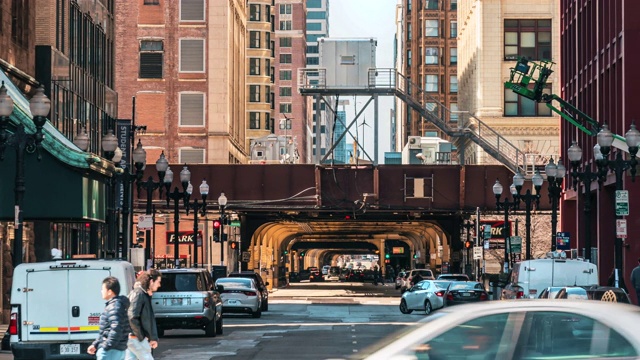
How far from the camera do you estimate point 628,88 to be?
48656mm

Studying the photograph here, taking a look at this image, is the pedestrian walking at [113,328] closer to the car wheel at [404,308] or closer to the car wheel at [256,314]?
the car wheel at [256,314]

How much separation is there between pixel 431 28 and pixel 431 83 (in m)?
7.30

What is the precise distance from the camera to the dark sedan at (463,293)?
45125 mm

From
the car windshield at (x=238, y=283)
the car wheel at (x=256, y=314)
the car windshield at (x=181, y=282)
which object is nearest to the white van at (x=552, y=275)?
the car windshield at (x=181, y=282)

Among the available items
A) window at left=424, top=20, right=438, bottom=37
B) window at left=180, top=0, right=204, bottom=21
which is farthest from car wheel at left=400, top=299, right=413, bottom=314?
window at left=424, top=20, right=438, bottom=37

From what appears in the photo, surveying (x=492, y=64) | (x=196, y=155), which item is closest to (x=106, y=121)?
(x=196, y=155)

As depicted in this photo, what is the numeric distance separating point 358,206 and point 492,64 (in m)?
34.6

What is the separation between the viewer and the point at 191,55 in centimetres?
9669

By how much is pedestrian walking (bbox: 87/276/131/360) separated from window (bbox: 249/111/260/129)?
121767mm

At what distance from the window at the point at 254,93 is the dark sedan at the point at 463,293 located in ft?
299

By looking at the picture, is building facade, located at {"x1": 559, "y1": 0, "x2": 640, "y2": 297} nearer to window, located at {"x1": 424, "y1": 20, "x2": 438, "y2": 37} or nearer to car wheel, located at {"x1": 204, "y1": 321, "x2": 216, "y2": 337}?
car wheel, located at {"x1": 204, "y1": 321, "x2": 216, "y2": 337}

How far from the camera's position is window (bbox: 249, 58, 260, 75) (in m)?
136

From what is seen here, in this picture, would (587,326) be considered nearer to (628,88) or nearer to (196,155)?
(628,88)

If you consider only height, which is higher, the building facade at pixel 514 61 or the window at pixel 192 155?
the building facade at pixel 514 61
